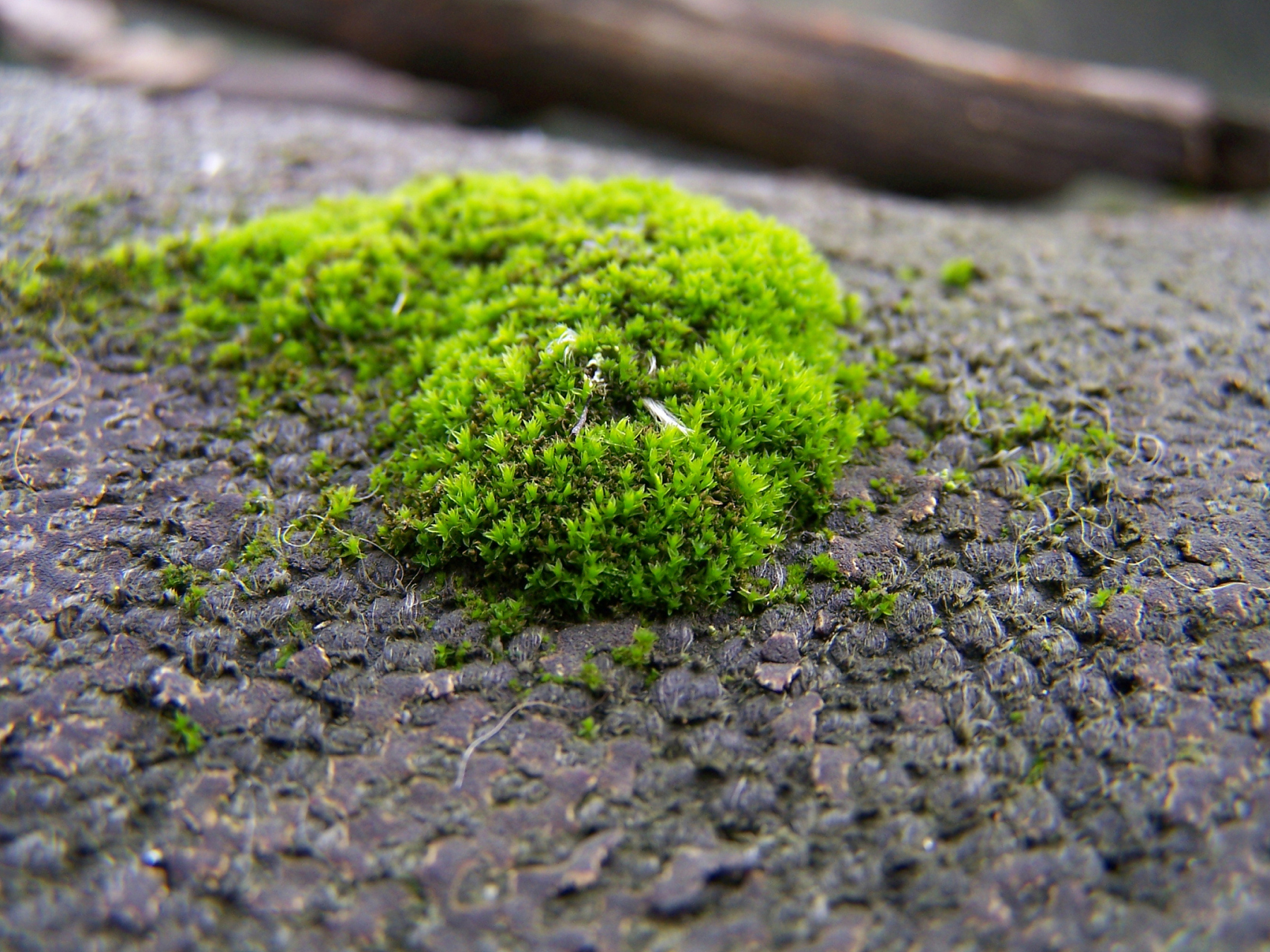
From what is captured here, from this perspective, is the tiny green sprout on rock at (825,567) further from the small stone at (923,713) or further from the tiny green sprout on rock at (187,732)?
the tiny green sprout on rock at (187,732)

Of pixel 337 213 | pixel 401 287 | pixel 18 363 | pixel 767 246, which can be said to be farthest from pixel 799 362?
pixel 18 363

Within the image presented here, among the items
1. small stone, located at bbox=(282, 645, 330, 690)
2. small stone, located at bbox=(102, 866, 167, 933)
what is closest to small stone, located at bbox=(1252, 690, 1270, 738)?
small stone, located at bbox=(282, 645, 330, 690)

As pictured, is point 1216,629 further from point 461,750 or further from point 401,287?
point 401,287

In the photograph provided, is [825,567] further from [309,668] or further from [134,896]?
[134,896]

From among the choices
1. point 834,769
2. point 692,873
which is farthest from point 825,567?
point 692,873

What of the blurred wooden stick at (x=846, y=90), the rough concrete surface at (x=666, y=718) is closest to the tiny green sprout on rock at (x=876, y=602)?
the rough concrete surface at (x=666, y=718)

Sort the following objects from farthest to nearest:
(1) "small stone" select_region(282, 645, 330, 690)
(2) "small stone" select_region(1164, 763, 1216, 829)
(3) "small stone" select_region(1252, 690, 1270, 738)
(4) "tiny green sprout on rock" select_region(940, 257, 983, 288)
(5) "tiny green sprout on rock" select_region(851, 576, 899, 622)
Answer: (4) "tiny green sprout on rock" select_region(940, 257, 983, 288)
(5) "tiny green sprout on rock" select_region(851, 576, 899, 622)
(1) "small stone" select_region(282, 645, 330, 690)
(3) "small stone" select_region(1252, 690, 1270, 738)
(2) "small stone" select_region(1164, 763, 1216, 829)

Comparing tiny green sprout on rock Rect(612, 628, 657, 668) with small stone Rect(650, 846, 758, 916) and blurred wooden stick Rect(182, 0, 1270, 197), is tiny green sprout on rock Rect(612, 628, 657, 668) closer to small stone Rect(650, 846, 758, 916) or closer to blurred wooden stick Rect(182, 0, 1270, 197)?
small stone Rect(650, 846, 758, 916)

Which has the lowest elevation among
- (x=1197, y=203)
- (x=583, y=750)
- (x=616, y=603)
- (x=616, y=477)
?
(x=583, y=750)
